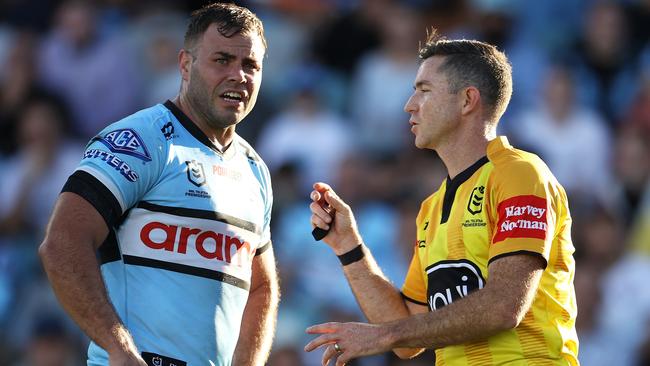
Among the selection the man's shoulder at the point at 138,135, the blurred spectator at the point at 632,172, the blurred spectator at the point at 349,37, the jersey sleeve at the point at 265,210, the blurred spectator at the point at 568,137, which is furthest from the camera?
the blurred spectator at the point at 349,37

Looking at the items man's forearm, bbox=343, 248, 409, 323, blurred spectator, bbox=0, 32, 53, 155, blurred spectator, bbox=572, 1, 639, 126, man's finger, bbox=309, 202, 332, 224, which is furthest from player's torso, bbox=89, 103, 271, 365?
blurred spectator, bbox=0, 32, 53, 155

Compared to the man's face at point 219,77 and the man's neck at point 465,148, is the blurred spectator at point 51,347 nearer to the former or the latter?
the man's face at point 219,77

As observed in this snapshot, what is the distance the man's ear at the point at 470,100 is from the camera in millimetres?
6520

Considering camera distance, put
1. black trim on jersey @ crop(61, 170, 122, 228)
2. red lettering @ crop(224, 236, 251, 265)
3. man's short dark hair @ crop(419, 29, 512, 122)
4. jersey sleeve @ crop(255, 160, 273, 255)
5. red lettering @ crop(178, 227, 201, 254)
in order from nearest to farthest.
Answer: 1. black trim on jersey @ crop(61, 170, 122, 228)
2. red lettering @ crop(178, 227, 201, 254)
3. red lettering @ crop(224, 236, 251, 265)
4. man's short dark hair @ crop(419, 29, 512, 122)
5. jersey sleeve @ crop(255, 160, 273, 255)

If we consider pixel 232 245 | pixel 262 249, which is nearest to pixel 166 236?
pixel 232 245

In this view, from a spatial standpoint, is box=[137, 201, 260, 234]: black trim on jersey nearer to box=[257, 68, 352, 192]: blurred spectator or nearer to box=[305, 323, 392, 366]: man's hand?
box=[305, 323, 392, 366]: man's hand

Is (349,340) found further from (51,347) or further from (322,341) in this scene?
(51,347)

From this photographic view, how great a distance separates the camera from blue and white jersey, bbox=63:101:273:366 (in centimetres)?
596

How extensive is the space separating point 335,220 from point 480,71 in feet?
3.91

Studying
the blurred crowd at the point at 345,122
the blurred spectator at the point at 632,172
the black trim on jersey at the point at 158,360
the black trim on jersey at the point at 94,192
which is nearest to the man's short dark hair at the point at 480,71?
the black trim on jersey at the point at 94,192

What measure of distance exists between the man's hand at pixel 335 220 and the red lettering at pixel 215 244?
0.74m

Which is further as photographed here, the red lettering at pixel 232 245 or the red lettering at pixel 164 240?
the red lettering at pixel 232 245

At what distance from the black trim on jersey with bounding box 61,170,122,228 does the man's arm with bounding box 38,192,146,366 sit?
0.07 metres

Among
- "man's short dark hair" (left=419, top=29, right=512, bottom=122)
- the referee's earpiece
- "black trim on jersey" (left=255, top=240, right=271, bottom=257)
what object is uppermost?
"man's short dark hair" (left=419, top=29, right=512, bottom=122)
